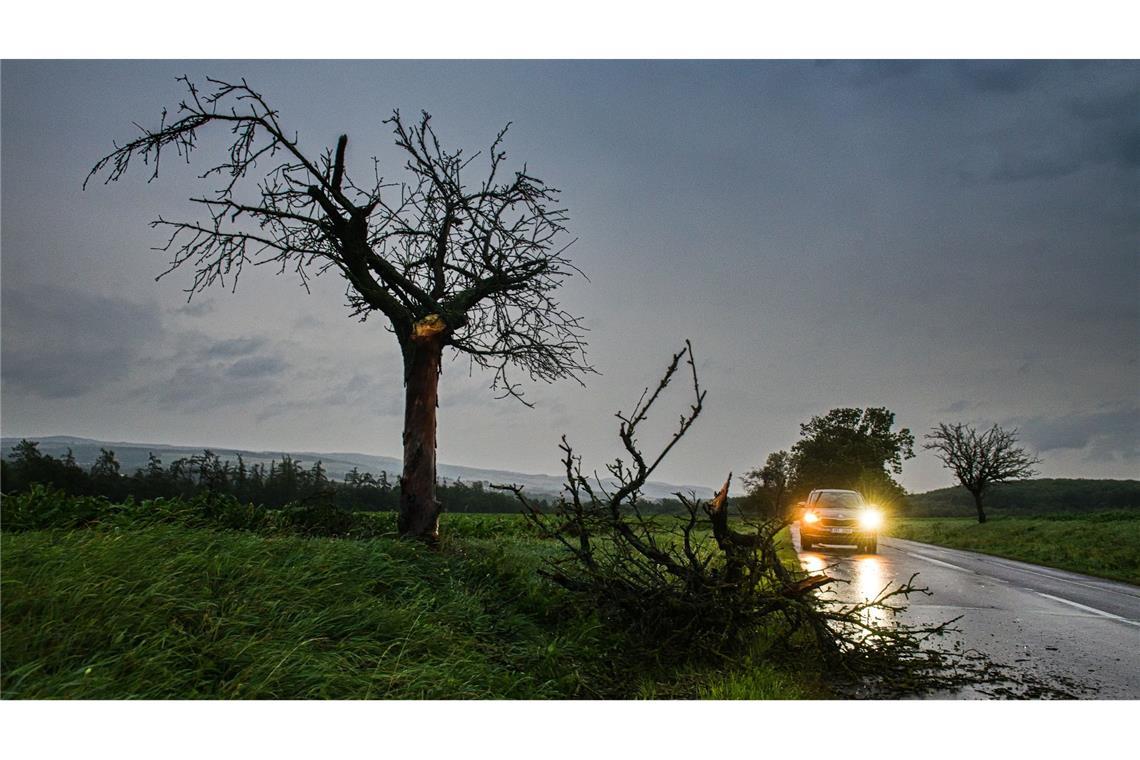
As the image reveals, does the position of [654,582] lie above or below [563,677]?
above

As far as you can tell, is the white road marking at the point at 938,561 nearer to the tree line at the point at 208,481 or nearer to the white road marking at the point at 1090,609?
the white road marking at the point at 1090,609

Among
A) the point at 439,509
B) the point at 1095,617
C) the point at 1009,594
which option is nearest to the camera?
the point at 1095,617

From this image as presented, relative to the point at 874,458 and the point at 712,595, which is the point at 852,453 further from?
the point at 712,595

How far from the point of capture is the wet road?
5.51m

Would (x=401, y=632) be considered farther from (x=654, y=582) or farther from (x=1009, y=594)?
(x=1009, y=594)

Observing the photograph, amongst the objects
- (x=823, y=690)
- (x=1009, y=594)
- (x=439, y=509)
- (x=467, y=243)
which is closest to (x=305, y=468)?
(x=439, y=509)

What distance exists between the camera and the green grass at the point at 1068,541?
14.9 metres

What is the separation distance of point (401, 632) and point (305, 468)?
7410 millimetres

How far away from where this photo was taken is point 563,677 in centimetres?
468

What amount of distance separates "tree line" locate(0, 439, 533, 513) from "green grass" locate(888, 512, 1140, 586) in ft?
45.0

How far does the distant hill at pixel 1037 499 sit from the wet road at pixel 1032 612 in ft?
76.6

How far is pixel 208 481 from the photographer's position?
9.10m

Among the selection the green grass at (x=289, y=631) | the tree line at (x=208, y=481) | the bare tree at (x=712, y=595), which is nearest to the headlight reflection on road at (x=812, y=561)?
the tree line at (x=208, y=481)

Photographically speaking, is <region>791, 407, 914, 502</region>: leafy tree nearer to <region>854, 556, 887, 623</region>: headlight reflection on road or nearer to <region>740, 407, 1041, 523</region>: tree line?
<region>740, 407, 1041, 523</region>: tree line
